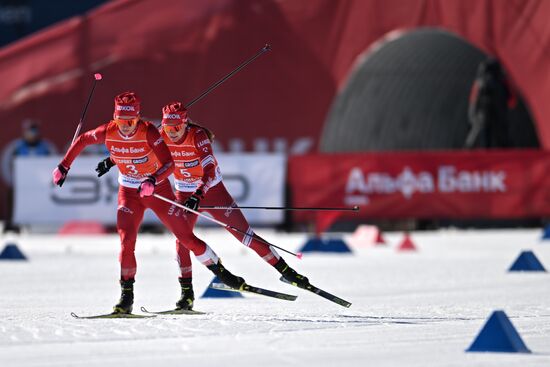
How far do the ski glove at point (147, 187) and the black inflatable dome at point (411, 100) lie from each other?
1761 centimetres

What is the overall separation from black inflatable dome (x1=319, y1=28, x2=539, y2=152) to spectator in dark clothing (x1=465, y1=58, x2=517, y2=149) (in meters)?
0.68

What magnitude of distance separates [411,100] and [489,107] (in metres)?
1.98

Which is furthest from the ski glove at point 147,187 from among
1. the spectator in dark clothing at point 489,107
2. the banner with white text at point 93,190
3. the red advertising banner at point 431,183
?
the spectator in dark clothing at point 489,107

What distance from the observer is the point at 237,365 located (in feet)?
24.0

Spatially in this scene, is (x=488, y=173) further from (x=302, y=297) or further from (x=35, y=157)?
(x=302, y=297)

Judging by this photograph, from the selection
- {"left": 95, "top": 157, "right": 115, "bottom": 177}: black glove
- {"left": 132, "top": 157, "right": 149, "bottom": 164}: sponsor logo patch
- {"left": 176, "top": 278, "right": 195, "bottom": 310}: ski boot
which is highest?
{"left": 132, "top": 157, "right": 149, "bottom": 164}: sponsor logo patch

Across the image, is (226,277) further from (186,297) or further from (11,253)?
(11,253)

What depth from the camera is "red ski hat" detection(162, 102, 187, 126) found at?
1077cm

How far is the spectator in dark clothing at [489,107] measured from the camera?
26.5 m

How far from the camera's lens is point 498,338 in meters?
7.79

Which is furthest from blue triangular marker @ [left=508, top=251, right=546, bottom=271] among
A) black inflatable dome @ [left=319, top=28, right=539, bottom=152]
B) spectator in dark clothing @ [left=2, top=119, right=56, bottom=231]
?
spectator in dark clothing @ [left=2, top=119, right=56, bottom=231]

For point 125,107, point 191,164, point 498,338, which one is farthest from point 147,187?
point 498,338

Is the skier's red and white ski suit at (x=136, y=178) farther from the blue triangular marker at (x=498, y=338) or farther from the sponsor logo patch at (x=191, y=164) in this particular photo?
the blue triangular marker at (x=498, y=338)

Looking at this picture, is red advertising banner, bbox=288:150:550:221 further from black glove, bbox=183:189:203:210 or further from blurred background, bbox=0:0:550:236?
black glove, bbox=183:189:203:210
